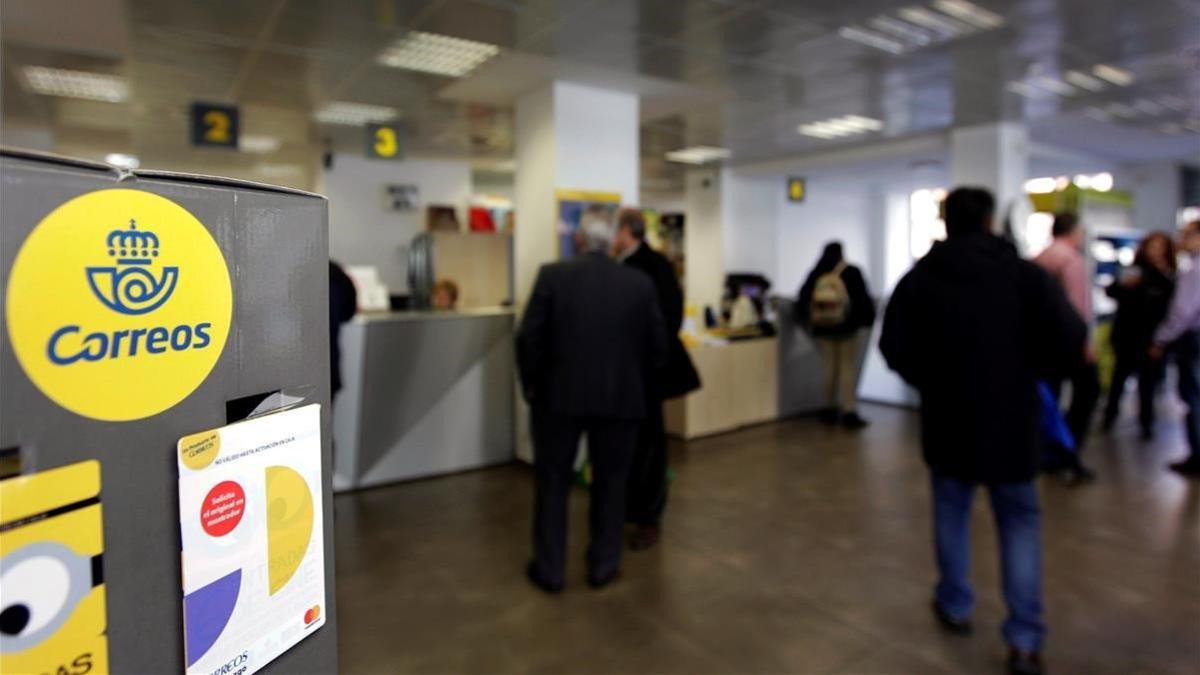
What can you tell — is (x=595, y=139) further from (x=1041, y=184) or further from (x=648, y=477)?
(x=1041, y=184)

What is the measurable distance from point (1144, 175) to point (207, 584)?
13.7 meters

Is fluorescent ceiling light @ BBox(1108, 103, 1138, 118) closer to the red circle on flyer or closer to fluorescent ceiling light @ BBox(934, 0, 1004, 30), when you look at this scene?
fluorescent ceiling light @ BBox(934, 0, 1004, 30)

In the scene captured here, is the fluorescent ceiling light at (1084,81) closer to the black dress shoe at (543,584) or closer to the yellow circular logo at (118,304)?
the black dress shoe at (543,584)

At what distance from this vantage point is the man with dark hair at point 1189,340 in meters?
4.62

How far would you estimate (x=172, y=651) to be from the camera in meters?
0.67

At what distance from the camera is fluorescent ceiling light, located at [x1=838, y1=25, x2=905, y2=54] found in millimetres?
4410

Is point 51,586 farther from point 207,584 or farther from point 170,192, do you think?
point 170,192

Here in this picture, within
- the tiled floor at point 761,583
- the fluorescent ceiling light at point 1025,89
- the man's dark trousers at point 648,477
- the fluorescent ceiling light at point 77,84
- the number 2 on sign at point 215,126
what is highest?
the fluorescent ceiling light at point 1025,89

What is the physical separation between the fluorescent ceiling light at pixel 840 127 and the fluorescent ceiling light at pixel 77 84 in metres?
6.09

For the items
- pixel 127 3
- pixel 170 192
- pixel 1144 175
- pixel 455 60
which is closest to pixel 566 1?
pixel 455 60

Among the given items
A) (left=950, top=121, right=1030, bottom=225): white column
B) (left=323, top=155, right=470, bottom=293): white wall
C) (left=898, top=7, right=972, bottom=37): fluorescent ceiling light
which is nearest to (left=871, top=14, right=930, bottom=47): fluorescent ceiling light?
(left=898, top=7, right=972, bottom=37): fluorescent ceiling light

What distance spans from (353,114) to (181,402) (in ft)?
22.1

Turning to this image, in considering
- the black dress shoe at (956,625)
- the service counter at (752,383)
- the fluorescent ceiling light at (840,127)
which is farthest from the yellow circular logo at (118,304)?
the fluorescent ceiling light at (840,127)

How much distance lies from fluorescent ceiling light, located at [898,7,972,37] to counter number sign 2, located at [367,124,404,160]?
14.7ft
